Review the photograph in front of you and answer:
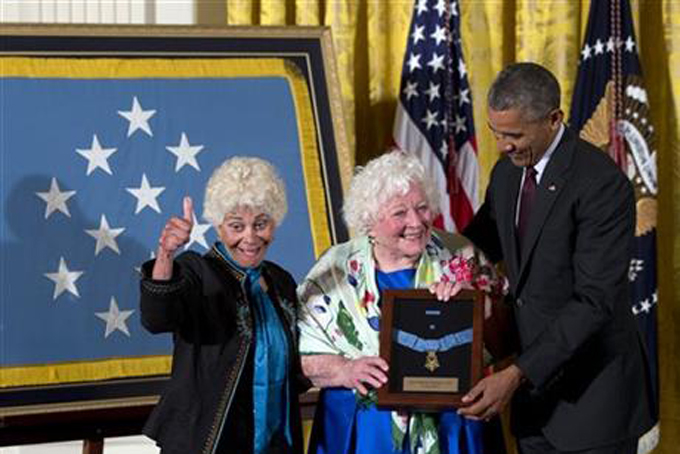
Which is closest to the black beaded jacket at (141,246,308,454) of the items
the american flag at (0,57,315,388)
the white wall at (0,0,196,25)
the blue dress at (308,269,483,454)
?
the blue dress at (308,269,483,454)

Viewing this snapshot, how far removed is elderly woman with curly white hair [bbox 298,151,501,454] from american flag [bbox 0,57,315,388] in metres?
1.13

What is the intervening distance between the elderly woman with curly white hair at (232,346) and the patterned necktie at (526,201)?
0.71 meters

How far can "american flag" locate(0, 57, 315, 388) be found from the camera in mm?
4707

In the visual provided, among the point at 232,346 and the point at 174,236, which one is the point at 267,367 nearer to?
the point at 232,346

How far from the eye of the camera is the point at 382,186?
3.83 meters

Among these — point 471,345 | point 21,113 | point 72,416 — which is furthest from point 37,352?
point 471,345

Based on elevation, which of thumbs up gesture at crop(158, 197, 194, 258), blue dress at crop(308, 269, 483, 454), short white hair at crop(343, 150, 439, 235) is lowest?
blue dress at crop(308, 269, 483, 454)

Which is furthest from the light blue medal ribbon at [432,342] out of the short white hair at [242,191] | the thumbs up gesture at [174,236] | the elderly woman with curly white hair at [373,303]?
the thumbs up gesture at [174,236]

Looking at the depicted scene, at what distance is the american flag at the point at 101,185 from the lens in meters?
4.71

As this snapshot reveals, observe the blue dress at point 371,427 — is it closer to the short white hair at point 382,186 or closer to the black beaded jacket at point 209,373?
the short white hair at point 382,186

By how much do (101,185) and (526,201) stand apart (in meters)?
1.71

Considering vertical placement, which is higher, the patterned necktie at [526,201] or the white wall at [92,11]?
the white wall at [92,11]

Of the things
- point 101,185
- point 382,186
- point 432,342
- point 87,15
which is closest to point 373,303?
point 432,342

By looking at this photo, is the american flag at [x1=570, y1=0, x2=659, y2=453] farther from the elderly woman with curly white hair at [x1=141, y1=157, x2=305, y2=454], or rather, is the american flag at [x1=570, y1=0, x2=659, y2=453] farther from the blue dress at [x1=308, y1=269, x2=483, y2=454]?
the elderly woman with curly white hair at [x1=141, y1=157, x2=305, y2=454]
